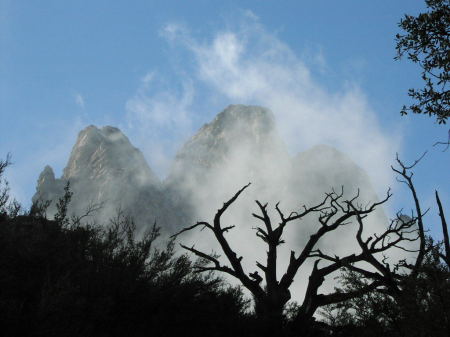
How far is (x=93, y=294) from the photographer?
791 centimetres

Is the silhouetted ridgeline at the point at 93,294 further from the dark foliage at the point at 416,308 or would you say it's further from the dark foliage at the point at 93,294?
the dark foliage at the point at 416,308

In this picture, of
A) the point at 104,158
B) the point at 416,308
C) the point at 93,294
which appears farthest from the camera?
the point at 104,158

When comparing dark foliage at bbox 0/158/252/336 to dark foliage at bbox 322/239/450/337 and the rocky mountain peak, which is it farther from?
the rocky mountain peak

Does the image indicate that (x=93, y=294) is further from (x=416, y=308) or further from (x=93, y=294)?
(x=416, y=308)

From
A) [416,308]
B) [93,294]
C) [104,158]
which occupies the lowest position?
[93,294]

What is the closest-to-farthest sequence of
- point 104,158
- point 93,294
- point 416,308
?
1. point 416,308
2. point 93,294
3. point 104,158

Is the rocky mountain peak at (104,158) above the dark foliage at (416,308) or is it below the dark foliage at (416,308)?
above

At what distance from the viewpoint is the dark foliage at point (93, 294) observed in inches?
257

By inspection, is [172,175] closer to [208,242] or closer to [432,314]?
[208,242]

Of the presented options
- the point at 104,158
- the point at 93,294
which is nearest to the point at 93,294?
the point at 93,294

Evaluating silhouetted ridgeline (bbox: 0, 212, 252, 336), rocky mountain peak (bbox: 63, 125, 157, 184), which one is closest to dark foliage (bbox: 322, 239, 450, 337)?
silhouetted ridgeline (bbox: 0, 212, 252, 336)

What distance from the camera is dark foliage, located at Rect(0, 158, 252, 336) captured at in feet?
21.4

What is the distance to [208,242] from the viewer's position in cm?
12512

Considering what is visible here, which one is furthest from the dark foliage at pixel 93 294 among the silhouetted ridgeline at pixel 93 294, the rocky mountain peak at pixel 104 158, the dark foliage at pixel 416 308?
the rocky mountain peak at pixel 104 158
